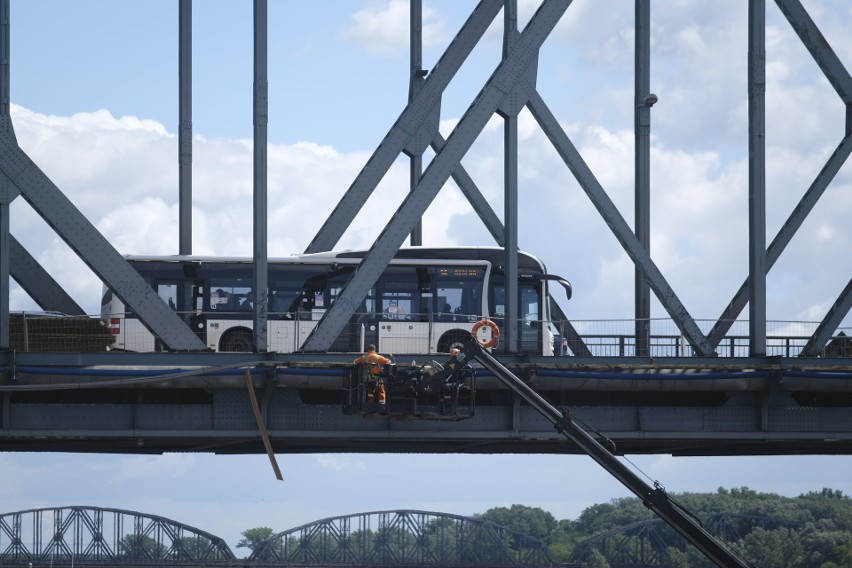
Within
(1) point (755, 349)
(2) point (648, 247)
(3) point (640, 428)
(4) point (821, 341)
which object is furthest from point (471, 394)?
(2) point (648, 247)

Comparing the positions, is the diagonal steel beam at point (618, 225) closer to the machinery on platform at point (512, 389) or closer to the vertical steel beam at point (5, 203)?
the machinery on platform at point (512, 389)

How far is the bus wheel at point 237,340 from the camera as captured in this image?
37.9 m

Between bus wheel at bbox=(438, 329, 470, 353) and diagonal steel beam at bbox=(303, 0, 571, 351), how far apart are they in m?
7.22

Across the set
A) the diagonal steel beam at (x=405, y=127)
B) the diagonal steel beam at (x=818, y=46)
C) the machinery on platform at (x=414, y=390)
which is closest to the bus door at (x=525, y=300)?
the diagonal steel beam at (x=405, y=127)

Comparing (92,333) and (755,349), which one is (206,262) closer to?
(92,333)

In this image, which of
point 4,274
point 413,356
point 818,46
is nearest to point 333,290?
point 413,356

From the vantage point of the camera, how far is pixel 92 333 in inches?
1187

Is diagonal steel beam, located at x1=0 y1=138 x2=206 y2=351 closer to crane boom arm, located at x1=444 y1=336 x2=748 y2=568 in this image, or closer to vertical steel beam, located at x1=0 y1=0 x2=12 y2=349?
vertical steel beam, located at x1=0 y1=0 x2=12 y2=349

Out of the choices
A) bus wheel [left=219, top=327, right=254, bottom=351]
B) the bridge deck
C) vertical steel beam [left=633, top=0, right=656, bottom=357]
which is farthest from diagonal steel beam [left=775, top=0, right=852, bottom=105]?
bus wheel [left=219, top=327, right=254, bottom=351]

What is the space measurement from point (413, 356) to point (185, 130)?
48.8ft

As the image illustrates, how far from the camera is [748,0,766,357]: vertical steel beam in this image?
31750 mm

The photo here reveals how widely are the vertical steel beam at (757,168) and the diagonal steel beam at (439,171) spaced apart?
4.49 metres

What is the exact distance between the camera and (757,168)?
32.2 meters

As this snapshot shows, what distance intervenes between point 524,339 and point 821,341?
8.45 meters
